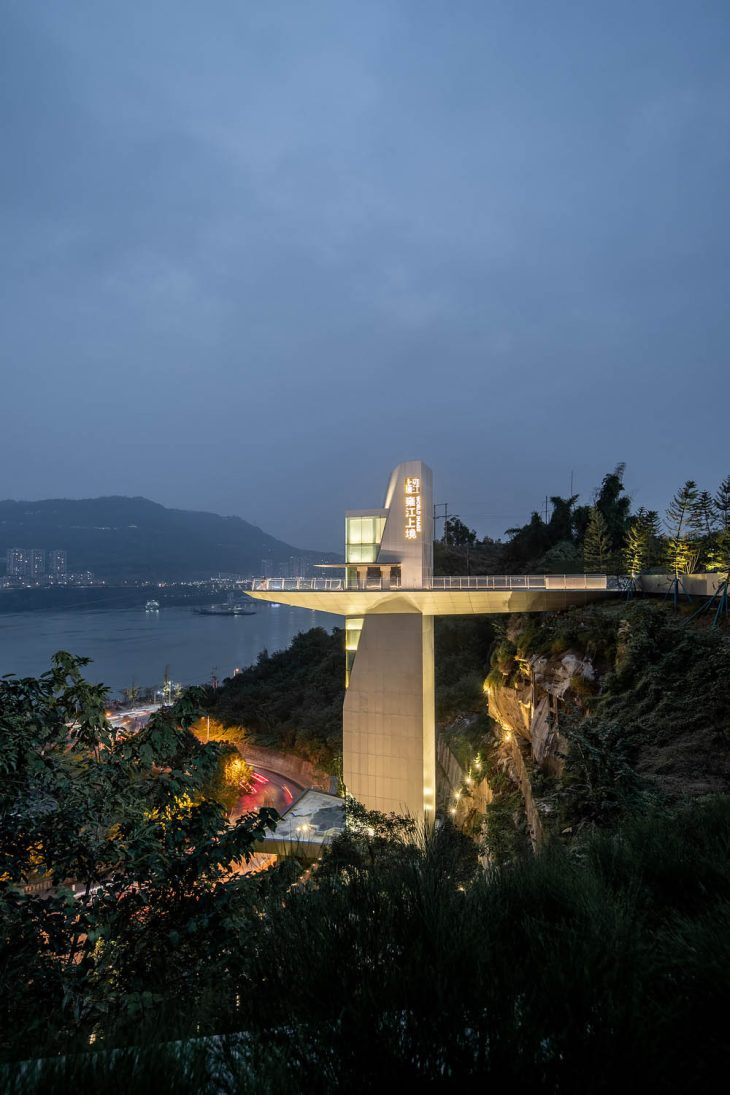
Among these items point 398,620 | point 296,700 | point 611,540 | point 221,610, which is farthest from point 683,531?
point 221,610

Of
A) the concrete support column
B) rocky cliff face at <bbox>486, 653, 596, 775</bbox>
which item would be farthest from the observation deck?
rocky cliff face at <bbox>486, 653, 596, 775</bbox>

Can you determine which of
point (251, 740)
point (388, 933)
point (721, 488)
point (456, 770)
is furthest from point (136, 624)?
point (388, 933)

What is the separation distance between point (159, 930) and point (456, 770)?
1766 cm

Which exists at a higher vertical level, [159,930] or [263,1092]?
[263,1092]

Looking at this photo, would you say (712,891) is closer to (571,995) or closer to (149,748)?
(571,995)

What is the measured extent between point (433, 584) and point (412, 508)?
2.47m

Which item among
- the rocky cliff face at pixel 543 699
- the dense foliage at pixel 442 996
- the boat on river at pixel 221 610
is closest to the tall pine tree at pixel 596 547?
the rocky cliff face at pixel 543 699

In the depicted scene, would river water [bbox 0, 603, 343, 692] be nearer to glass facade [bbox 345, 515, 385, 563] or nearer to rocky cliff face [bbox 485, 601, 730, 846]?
glass facade [bbox 345, 515, 385, 563]

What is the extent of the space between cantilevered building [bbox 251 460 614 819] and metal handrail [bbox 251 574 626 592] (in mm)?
33

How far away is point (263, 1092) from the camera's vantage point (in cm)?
182

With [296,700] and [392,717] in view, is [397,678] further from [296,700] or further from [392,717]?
[296,700]

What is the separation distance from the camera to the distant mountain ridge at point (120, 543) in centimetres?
14038

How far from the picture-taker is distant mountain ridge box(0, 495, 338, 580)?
140375mm

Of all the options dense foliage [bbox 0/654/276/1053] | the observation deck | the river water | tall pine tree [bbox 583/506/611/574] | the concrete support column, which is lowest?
the river water
